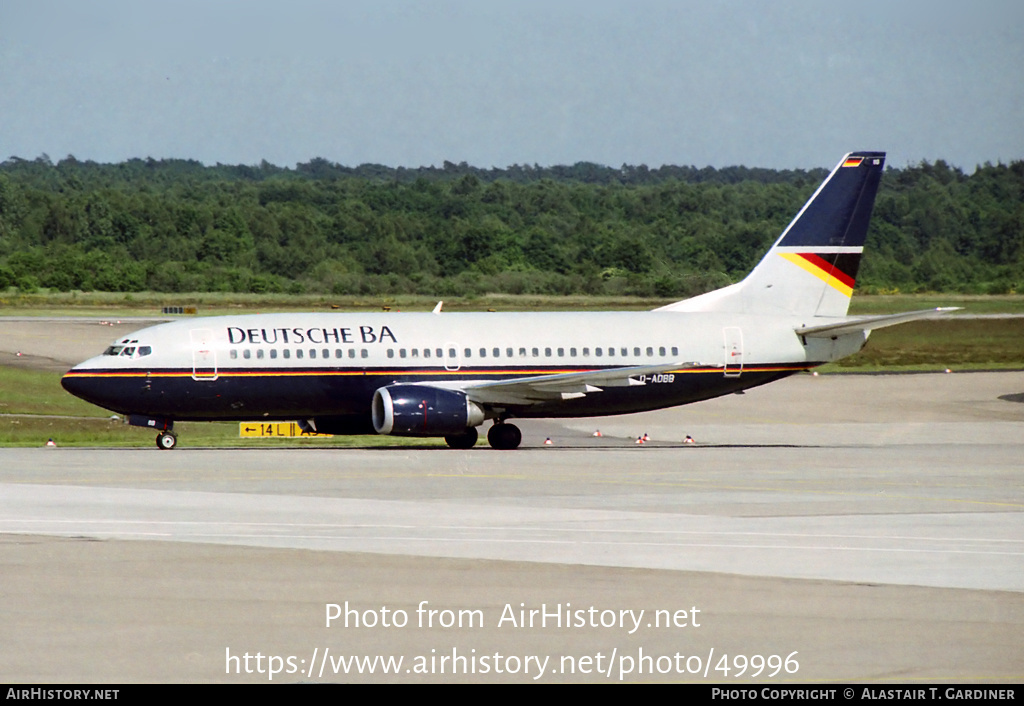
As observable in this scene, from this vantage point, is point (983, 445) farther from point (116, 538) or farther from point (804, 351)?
point (116, 538)

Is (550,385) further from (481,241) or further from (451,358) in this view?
(481,241)

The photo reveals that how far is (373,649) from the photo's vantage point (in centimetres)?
→ 1347

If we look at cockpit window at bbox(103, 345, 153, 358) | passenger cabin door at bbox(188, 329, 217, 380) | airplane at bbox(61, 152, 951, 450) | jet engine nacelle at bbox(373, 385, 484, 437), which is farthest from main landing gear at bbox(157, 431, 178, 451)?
jet engine nacelle at bbox(373, 385, 484, 437)

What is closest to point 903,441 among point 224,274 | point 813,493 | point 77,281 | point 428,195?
point 813,493

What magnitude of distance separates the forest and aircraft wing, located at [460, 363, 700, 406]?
181ft

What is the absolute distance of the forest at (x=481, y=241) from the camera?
107938mm

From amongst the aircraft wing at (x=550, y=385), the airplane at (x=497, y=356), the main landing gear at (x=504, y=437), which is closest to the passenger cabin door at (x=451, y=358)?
the airplane at (x=497, y=356)

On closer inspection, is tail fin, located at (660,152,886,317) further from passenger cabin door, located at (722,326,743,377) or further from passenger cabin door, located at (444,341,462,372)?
passenger cabin door, located at (444,341,462,372)

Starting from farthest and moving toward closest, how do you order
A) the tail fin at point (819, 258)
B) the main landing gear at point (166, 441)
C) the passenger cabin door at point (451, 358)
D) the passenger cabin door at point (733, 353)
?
the tail fin at point (819, 258) → the passenger cabin door at point (733, 353) → the passenger cabin door at point (451, 358) → the main landing gear at point (166, 441)

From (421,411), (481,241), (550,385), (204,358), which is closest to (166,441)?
(204,358)

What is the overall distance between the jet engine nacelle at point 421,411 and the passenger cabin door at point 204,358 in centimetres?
427

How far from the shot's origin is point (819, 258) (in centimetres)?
4275

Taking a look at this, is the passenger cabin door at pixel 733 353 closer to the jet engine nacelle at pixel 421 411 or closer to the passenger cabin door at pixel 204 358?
the jet engine nacelle at pixel 421 411

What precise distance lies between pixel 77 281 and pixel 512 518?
98.6 metres
